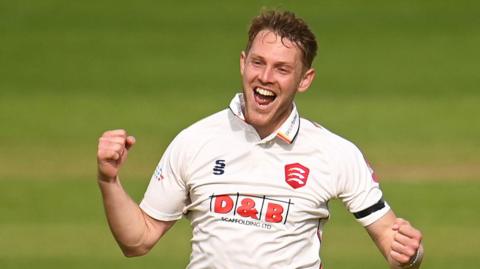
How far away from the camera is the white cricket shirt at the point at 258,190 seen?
22.3 ft

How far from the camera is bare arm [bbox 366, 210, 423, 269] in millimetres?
6578

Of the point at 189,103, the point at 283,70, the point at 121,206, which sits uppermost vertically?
the point at 189,103

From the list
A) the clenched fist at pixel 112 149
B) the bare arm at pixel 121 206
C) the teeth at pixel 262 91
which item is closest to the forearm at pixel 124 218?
the bare arm at pixel 121 206

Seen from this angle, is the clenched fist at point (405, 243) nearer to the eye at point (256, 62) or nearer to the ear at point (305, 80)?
the ear at point (305, 80)

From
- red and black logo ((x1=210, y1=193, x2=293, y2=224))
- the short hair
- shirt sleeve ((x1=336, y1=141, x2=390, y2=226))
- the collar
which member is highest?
the short hair

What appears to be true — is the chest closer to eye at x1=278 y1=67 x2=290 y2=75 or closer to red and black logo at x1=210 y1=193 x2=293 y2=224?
red and black logo at x1=210 y1=193 x2=293 y2=224

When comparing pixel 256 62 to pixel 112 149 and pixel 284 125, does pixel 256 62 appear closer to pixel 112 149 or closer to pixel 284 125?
pixel 284 125

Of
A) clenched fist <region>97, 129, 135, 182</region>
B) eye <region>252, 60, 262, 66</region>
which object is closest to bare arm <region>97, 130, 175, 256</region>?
clenched fist <region>97, 129, 135, 182</region>

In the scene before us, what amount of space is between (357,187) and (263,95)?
1.99 ft

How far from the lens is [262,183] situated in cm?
688

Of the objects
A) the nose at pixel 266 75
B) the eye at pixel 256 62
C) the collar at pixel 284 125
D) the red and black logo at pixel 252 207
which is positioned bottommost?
the red and black logo at pixel 252 207

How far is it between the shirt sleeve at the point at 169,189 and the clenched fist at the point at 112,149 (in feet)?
1.26

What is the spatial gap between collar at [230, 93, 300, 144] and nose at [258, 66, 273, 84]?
0.80 ft

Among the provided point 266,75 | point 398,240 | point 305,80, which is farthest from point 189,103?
point 398,240
